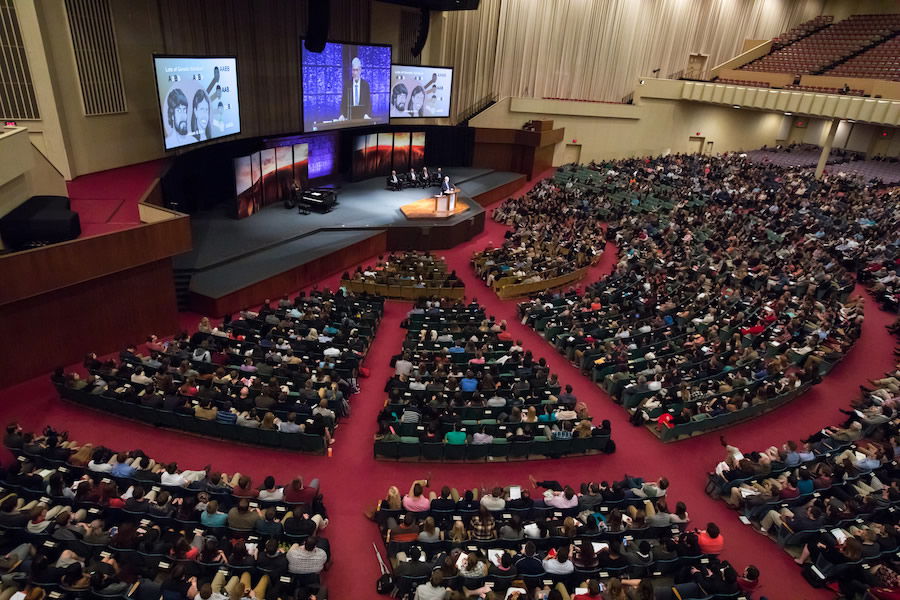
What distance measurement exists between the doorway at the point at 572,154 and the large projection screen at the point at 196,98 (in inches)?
834

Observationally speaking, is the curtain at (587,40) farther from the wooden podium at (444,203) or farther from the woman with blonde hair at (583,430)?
the woman with blonde hair at (583,430)

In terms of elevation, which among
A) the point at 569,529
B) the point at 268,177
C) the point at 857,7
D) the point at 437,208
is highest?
the point at 857,7

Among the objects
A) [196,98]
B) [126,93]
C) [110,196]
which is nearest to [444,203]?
[196,98]

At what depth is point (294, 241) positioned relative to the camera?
1712 centimetres

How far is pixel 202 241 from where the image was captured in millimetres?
15969

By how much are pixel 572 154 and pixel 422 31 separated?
500 inches

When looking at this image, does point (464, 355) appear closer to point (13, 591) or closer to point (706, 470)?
point (706, 470)

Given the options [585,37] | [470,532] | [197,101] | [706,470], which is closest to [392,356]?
[470,532]

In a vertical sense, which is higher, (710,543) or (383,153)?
(383,153)

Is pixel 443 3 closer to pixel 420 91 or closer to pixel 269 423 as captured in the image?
pixel 420 91

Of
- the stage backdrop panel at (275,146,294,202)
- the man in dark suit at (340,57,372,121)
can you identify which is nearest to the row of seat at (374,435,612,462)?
the stage backdrop panel at (275,146,294,202)

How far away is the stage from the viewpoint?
13.8 metres

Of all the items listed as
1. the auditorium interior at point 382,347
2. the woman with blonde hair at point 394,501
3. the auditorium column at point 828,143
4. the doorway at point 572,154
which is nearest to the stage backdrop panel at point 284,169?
the auditorium interior at point 382,347

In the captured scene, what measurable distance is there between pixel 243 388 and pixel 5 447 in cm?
342
